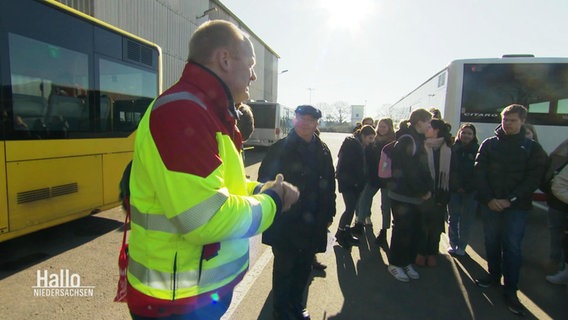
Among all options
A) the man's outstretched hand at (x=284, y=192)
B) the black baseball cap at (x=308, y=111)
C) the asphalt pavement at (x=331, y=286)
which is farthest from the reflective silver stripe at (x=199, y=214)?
the asphalt pavement at (x=331, y=286)

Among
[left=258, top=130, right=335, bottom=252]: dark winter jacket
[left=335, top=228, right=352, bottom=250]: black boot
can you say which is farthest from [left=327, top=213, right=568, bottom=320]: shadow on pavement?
[left=258, top=130, right=335, bottom=252]: dark winter jacket

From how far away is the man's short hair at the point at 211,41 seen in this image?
1.35 m

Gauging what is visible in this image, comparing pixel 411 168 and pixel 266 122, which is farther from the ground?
pixel 266 122

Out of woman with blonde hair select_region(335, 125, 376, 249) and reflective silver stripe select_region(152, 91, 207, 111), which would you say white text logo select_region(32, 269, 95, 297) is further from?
woman with blonde hair select_region(335, 125, 376, 249)

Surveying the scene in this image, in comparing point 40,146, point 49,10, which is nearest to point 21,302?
point 40,146

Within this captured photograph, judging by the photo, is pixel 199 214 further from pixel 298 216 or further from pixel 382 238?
pixel 382 238

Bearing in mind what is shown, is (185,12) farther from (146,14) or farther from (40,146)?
(40,146)

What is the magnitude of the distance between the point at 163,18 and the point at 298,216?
60.5 feet

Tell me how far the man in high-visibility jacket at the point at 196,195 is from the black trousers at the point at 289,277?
1.52m

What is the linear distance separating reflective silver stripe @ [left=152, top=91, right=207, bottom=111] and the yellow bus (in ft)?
12.6

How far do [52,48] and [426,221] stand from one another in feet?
18.1

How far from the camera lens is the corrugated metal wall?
13.6m

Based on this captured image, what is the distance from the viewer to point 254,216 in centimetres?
128

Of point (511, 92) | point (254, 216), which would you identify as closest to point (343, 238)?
point (254, 216)
